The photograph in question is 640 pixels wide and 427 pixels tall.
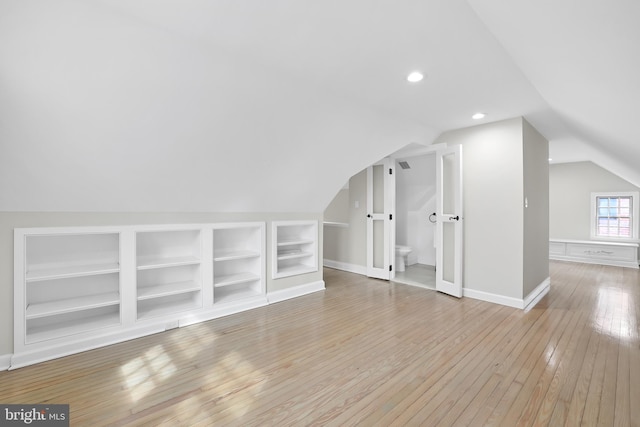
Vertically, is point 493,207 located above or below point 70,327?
Answer: above

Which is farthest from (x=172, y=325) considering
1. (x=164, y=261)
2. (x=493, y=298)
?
(x=493, y=298)

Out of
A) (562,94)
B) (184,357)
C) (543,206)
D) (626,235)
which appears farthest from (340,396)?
(626,235)

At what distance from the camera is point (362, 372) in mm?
2217

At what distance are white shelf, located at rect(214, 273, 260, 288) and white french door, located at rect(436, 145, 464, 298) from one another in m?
2.66

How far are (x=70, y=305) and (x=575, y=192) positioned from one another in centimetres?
923

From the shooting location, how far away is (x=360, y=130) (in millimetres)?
3479

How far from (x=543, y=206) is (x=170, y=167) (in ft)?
16.5

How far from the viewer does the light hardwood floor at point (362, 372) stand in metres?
1.78

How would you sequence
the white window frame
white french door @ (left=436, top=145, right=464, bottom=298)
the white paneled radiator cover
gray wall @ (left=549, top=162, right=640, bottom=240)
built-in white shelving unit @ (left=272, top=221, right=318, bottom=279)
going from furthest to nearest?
gray wall @ (left=549, top=162, right=640, bottom=240)
the white window frame
the white paneled radiator cover
built-in white shelving unit @ (left=272, top=221, right=318, bottom=279)
white french door @ (left=436, top=145, right=464, bottom=298)

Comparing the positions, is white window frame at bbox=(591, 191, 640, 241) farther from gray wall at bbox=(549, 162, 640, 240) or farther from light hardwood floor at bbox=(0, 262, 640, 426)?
light hardwood floor at bbox=(0, 262, 640, 426)

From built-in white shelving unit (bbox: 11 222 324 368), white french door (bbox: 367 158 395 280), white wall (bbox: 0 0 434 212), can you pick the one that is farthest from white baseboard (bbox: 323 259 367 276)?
white wall (bbox: 0 0 434 212)

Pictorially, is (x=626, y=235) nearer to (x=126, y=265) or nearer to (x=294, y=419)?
(x=294, y=419)

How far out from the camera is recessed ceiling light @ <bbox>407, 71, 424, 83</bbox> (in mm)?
2470

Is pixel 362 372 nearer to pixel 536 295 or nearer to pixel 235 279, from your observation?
pixel 235 279
